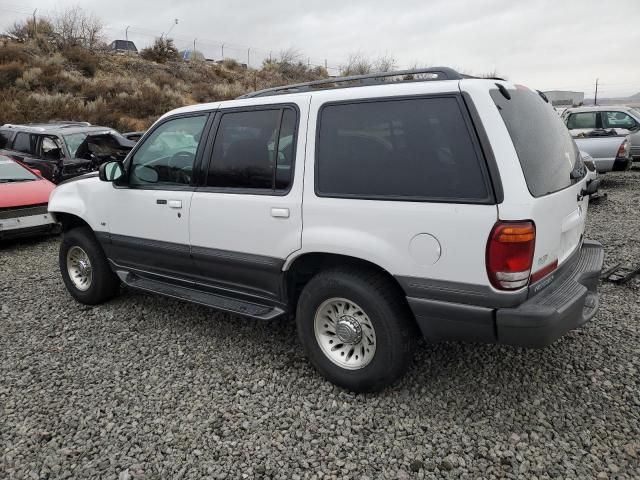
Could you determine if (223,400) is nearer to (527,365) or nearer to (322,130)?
(322,130)

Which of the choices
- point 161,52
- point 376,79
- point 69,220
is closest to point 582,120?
point 376,79

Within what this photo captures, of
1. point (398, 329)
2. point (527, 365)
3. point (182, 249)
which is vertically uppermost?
point (182, 249)

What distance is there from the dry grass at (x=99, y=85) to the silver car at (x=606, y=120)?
16.0 metres

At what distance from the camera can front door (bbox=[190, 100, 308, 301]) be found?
309 centimetres

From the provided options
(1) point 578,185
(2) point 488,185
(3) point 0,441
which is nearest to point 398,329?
(2) point 488,185

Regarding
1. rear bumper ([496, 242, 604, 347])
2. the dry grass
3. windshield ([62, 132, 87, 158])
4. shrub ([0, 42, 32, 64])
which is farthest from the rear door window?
shrub ([0, 42, 32, 64])

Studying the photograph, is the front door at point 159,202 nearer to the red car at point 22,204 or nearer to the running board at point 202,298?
the running board at point 202,298

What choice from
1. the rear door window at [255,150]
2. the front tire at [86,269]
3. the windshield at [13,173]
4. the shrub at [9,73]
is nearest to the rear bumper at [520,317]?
the rear door window at [255,150]

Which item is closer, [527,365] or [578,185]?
[578,185]

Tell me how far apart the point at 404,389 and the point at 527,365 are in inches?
36.1

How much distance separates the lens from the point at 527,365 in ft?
10.8

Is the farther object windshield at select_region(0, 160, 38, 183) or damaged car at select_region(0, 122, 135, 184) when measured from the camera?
damaged car at select_region(0, 122, 135, 184)

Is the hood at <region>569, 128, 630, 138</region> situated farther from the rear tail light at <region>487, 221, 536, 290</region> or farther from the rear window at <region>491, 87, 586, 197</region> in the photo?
the rear tail light at <region>487, 221, 536, 290</region>

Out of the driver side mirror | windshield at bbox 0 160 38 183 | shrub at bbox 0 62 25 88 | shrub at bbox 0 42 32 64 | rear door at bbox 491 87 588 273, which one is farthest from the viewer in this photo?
shrub at bbox 0 42 32 64
